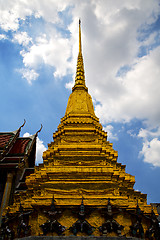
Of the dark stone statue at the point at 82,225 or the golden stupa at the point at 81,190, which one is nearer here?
the dark stone statue at the point at 82,225

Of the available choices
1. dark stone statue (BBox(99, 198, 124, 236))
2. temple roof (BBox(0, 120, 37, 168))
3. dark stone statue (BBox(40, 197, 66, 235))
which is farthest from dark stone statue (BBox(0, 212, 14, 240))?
temple roof (BBox(0, 120, 37, 168))

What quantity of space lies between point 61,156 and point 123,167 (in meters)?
4.06

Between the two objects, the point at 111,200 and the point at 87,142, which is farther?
the point at 87,142

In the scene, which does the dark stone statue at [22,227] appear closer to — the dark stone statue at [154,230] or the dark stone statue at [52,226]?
the dark stone statue at [52,226]

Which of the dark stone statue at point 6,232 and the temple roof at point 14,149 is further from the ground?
the temple roof at point 14,149

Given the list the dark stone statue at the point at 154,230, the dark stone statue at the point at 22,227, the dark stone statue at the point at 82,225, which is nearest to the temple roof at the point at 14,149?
the dark stone statue at the point at 22,227

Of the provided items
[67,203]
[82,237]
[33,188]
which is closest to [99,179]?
[67,203]

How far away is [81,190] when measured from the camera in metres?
9.04

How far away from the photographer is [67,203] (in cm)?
835

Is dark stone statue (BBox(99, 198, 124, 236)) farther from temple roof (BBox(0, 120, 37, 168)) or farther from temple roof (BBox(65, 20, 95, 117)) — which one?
temple roof (BBox(65, 20, 95, 117))

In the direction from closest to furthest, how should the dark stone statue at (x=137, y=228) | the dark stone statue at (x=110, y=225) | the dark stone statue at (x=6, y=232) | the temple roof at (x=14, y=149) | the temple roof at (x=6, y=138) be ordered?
the dark stone statue at (x=110, y=225), the dark stone statue at (x=137, y=228), the dark stone statue at (x=6, y=232), the temple roof at (x=14, y=149), the temple roof at (x=6, y=138)

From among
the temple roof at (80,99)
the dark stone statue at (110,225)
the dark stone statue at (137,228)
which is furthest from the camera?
the temple roof at (80,99)

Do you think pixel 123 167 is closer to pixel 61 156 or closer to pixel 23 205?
pixel 61 156

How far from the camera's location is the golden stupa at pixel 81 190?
8.30 m
